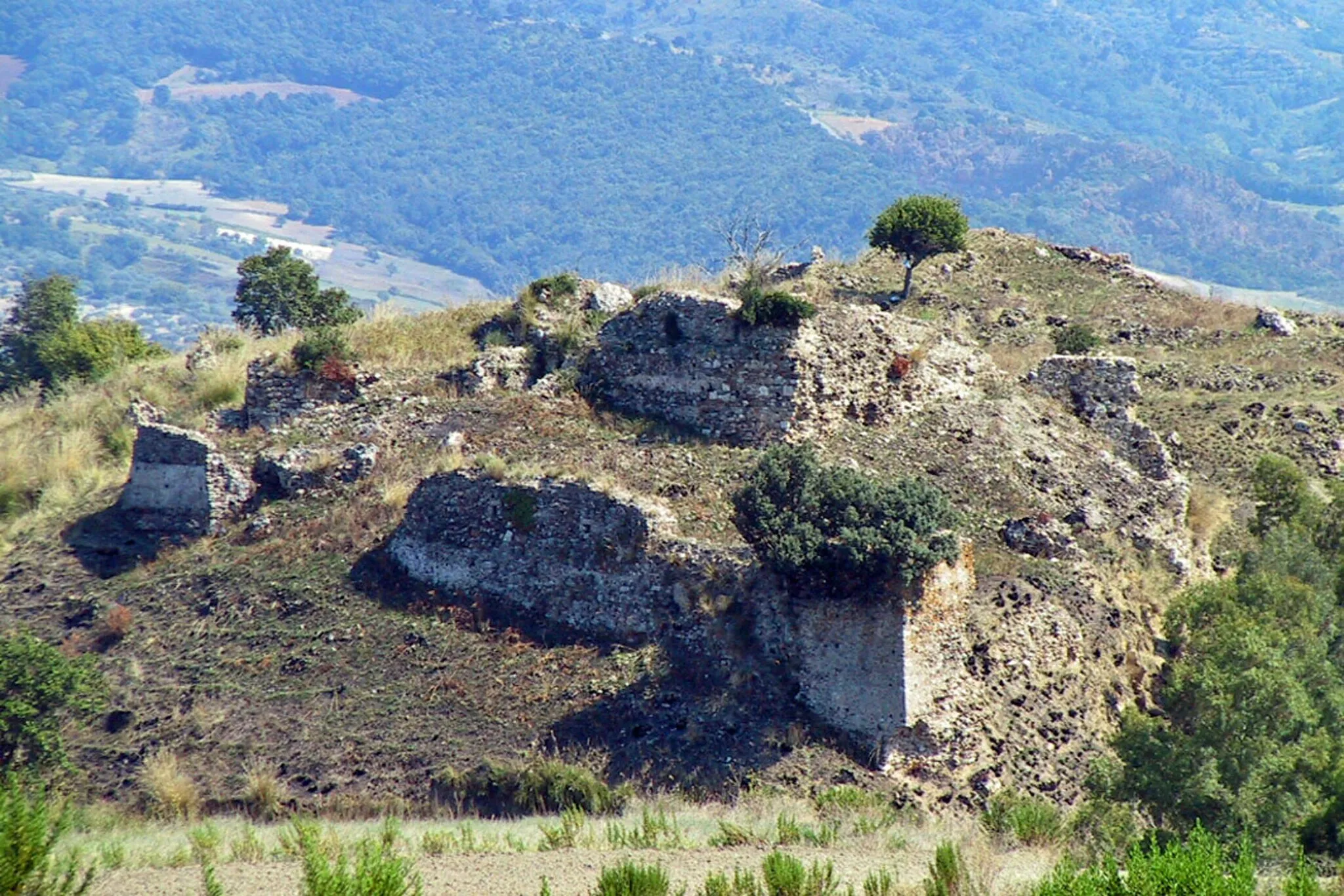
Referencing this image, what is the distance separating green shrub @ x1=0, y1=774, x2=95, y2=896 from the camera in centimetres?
1767

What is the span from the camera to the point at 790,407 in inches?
1216

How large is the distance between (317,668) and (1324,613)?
19299 millimetres

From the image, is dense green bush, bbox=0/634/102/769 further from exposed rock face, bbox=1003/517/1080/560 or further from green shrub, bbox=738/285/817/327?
exposed rock face, bbox=1003/517/1080/560

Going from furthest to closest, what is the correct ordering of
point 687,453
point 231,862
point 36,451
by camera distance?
point 36,451 → point 687,453 → point 231,862

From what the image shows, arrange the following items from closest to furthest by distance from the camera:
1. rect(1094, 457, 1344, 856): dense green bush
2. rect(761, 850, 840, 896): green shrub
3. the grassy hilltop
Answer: rect(761, 850, 840, 896): green shrub < rect(1094, 457, 1344, 856): dense green bush < the grassy hilltop

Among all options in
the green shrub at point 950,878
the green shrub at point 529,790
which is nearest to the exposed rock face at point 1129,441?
the green shrub at point 529,790

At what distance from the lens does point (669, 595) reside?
26.9m

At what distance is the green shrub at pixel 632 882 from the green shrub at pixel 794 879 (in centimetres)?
134

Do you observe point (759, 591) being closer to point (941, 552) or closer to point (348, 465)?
point (941, 552)

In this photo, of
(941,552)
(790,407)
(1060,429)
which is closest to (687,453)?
(790,407)

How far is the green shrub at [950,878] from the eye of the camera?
748 inches

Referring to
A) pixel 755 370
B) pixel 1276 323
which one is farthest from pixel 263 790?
pixel 1276 323

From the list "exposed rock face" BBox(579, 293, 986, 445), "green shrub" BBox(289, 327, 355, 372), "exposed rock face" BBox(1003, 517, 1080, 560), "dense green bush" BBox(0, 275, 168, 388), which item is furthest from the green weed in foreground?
"dense green bush" BBox(0, 275, 168, 388)

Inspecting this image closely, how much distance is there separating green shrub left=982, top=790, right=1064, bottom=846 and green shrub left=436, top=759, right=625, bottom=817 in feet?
19.6
